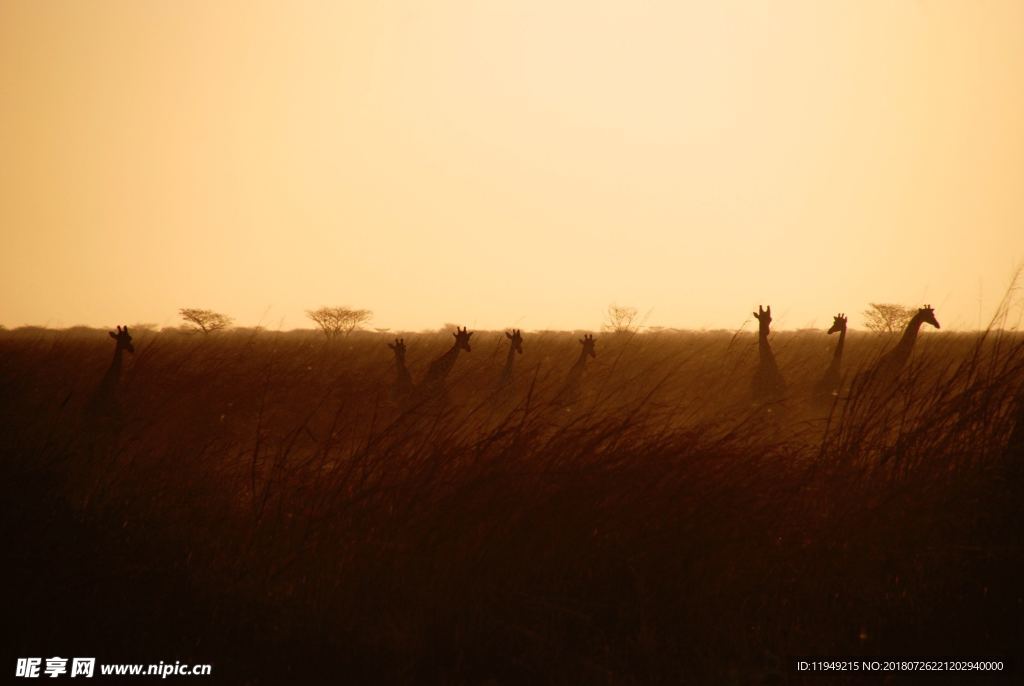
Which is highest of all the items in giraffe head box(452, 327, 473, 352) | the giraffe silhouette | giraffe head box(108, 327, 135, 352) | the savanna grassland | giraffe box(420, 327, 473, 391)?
giraffe head box(452, 327, 473, 352)

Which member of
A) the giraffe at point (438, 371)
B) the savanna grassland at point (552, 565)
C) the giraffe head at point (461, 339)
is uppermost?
the giraffe head at point (461, 339)

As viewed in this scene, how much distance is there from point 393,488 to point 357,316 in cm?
6101

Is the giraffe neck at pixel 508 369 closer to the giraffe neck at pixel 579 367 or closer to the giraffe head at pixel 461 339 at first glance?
the giraffe head at pixel 461 339

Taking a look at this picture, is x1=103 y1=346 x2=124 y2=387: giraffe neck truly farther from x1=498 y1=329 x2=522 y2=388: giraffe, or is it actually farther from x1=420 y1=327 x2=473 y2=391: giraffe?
x1=498 y1=329 x2=522 y2=388: giraffe

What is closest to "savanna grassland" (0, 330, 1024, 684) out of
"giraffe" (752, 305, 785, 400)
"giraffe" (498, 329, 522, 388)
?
"giraffe" (752, 305, 785, 400)

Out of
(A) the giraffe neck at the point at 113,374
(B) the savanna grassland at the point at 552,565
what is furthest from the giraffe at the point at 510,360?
(B) the savanna grassland at the point at 552,565

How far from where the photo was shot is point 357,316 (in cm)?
6247

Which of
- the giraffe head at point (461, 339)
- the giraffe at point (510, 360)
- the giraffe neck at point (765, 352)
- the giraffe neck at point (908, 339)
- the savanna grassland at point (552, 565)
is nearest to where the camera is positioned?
the savanna grassland at point (552, 565)

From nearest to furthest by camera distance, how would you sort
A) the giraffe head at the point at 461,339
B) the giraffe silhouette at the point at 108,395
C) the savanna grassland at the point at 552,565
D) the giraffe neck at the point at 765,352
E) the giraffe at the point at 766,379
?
the savanna grassland at the point at 552,565, the giraffe silhouette at the point at 108,395, the giraffe at the point at 766,379, the giraffe neck at the point at 765,352, the giraffe head at the point at 461,339

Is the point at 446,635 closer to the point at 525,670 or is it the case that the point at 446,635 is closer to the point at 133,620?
the point at 525,670

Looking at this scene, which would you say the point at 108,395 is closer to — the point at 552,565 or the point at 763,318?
the point at 552,565

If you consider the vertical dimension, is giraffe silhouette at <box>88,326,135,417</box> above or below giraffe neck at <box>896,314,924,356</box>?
below

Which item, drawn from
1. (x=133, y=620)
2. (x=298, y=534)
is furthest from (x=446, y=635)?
(x=133, y=620)

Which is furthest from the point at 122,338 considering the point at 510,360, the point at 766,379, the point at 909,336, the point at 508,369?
the point at 909,336
